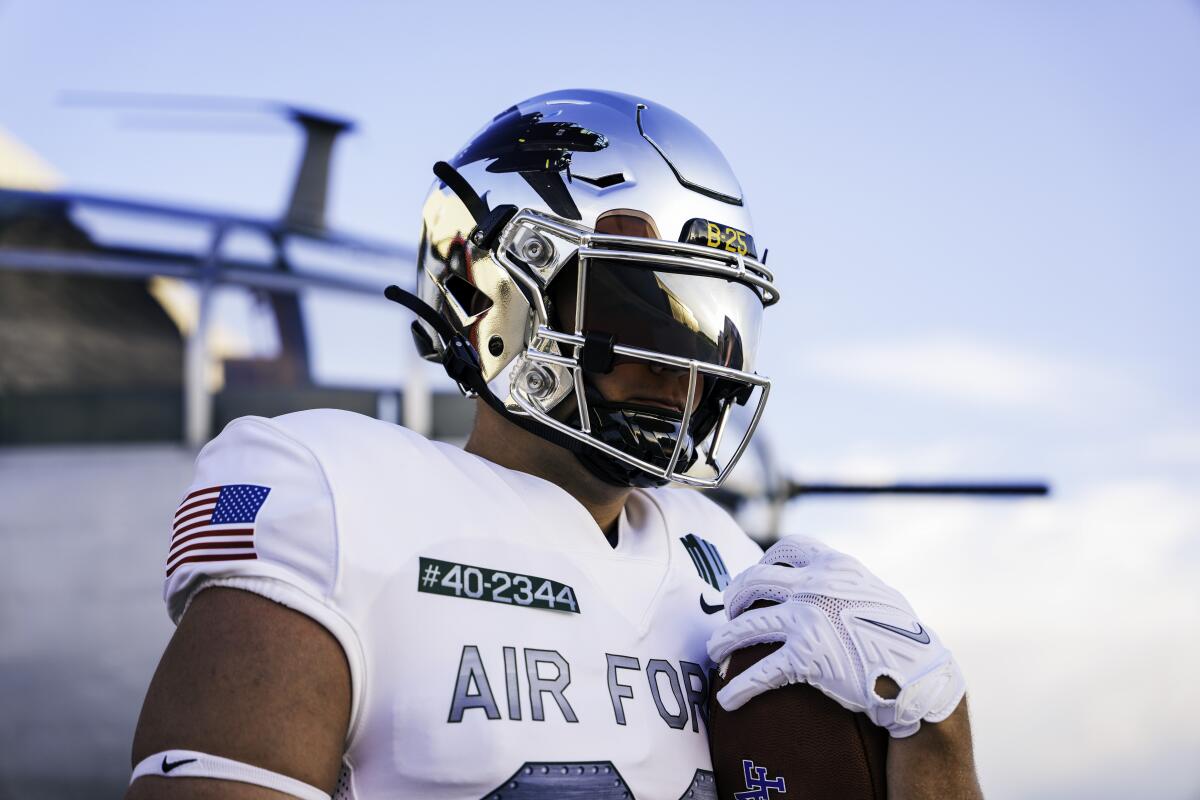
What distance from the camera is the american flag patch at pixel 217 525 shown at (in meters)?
1.50

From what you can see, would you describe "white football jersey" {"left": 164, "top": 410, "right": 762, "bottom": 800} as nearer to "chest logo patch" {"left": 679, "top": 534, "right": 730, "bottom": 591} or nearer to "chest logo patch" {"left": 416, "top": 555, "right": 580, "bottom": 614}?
"chest logo patch" {"left": 416, "top": 555, "right": 580, "bottom": 614}

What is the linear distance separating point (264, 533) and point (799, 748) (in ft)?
2.68

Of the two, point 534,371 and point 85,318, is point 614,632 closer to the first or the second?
point 534,371

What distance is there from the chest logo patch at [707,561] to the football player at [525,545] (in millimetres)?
13

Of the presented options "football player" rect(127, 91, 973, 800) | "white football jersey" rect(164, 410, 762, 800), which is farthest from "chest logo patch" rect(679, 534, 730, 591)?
"white football jersey" rect(164, 410, 762, 800)

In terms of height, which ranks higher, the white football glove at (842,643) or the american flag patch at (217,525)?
the american flag patch at (217,525)

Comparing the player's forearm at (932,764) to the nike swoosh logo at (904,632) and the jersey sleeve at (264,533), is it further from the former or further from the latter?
the jersey sleeve at (264,533)

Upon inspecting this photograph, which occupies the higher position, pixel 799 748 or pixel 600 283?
pixel 600 283

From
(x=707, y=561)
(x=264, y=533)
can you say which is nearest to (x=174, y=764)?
(x=264, y=533)

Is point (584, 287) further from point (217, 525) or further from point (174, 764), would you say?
point (174, 764)

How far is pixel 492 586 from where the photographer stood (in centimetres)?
168

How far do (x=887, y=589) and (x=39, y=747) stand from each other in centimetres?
652

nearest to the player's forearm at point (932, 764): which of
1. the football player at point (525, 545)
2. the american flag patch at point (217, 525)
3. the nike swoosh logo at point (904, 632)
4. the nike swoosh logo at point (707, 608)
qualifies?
the football player at point (525, 545)

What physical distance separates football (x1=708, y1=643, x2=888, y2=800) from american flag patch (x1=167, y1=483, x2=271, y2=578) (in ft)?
2.49
